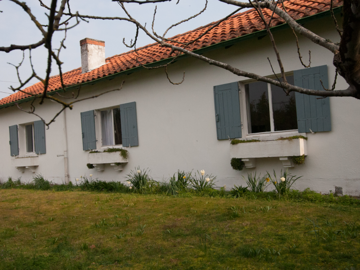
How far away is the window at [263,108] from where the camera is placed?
636 cm

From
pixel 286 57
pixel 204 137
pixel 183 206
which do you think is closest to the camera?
pixel 183 206

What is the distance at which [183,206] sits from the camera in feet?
19.6

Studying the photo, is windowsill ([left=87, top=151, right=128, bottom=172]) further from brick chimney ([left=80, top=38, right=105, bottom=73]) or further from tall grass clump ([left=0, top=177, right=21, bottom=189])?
tall grass clump ([left=0, top=177, right=21, bottom=189])

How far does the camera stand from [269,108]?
7145 mm

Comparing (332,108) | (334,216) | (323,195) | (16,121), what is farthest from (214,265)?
(16,121)

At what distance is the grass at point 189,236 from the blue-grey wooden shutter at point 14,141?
768 centimetres

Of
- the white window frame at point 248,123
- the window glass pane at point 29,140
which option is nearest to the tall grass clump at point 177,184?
the white window frame at point 248,123

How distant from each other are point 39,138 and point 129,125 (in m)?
4.65

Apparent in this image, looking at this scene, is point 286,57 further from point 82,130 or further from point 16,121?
point 16,121

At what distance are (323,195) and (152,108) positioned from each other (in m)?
4.78

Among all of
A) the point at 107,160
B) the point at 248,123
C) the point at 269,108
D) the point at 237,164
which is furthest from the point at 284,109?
the point at 107,160

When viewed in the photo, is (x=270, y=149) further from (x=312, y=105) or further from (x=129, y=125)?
(x=129, y=125)

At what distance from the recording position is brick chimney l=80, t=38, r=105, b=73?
1274cm

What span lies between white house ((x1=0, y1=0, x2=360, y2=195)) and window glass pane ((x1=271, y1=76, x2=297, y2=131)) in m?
0.02
